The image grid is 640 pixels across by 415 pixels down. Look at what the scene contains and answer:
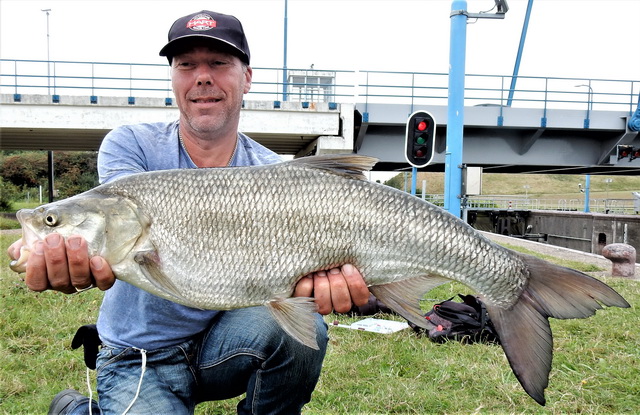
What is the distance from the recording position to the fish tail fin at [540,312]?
2246 millimetres

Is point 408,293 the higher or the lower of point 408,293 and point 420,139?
the lower

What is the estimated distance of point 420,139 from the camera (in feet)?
28.0

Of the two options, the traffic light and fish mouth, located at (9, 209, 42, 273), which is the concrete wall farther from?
fish mouth, located at (9, 209, 42, 273)

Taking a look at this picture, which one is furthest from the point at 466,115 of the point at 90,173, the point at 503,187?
the point at 503,187

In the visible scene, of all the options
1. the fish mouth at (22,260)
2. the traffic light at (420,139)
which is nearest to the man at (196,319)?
the fish mouth at (22,260)

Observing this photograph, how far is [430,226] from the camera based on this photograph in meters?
2.36

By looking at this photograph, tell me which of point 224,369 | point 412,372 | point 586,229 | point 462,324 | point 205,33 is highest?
point 205,33

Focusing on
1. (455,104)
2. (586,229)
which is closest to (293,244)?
(455,104)

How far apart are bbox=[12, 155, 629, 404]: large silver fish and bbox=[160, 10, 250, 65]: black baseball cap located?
961mm

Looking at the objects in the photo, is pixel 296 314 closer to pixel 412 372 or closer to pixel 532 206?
pixel 412 372

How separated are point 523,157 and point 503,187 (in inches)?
3751

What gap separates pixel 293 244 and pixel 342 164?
44 cm

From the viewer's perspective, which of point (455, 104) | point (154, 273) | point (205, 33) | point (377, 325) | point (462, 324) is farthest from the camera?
point (455, 104)

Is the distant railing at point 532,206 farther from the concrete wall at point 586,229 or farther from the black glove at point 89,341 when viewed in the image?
the black glove at point 89,341
